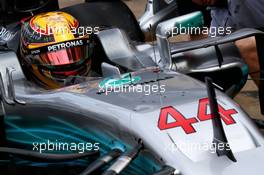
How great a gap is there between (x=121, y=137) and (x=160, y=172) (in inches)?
15.6

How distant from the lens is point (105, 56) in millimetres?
3965

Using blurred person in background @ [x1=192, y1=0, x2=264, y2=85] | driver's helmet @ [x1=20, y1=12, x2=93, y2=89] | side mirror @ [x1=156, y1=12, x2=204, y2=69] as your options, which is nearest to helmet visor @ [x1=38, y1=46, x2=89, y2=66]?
driver's helmet @ [x1=20, y1=12, x2=93, y2=89]

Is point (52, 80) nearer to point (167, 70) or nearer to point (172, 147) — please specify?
point (167, 70)

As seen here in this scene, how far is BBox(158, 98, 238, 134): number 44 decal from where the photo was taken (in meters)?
2.72

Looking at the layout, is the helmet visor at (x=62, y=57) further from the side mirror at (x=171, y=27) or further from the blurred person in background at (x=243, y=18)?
the blurred person in background at (x=243, y=18)

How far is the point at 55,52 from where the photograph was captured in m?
3.69

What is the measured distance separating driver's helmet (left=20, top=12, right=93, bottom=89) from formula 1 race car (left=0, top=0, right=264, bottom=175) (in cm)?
9

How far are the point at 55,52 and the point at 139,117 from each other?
1075 millimetres

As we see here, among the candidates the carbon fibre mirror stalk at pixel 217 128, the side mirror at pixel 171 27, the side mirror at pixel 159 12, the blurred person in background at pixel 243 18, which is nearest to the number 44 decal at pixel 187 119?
the carbon fibre mirror stalk at pixel 217 128

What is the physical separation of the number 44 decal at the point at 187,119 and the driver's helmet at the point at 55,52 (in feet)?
3.44

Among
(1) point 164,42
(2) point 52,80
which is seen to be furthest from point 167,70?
→ (2) point 52,80

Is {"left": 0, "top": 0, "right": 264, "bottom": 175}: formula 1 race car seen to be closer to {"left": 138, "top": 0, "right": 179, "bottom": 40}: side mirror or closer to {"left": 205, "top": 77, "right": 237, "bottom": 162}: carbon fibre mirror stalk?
{"left": 205, "top": 77, "right": 237, "bottom": 162}: carbon fibre mirror stalk

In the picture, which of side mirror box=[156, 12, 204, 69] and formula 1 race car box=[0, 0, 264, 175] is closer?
formula 1 race car box=[0, 0, 264, 175]

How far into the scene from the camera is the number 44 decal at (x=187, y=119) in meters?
2.72
